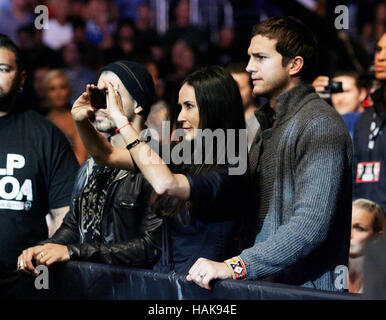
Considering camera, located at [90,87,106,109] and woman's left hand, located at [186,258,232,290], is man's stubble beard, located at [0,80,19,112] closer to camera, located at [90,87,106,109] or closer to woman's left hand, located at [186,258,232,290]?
camera, located at [90,87,106,109]

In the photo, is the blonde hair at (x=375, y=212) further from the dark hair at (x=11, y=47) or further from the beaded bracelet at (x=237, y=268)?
the dark hair at (x=11, y=47)

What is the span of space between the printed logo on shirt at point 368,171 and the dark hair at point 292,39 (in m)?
1.84

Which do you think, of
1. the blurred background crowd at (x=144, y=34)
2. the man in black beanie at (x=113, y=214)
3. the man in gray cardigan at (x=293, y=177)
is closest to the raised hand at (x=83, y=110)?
the man in black beanie at (x=113, y=214)

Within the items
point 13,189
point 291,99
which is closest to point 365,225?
point 291,99

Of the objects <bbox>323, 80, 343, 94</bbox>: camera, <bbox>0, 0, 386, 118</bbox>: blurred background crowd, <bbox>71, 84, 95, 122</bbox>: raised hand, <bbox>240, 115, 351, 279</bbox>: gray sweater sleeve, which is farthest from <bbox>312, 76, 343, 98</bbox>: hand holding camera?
<bbox>0, 0, 386, 118</bbox>: blurred background crowd

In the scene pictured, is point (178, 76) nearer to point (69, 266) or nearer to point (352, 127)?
point (352, 127)

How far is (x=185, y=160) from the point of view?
3.06 meters

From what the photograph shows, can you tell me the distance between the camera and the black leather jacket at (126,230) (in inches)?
120

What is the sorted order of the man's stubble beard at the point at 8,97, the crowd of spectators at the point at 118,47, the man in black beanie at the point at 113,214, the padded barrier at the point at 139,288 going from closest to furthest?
the padded barrier at the point at 139,288
the man in black beanie at the point at 113,214
the man's stubble beard at the point at 8,97
the crowd of spectators at the point at 118,47

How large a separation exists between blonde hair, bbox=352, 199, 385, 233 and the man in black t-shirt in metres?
1.83

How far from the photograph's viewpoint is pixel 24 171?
3.85m

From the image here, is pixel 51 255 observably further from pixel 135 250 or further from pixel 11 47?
pixel 11 47

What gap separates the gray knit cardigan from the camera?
8.59 ft

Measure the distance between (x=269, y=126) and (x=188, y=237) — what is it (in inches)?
26.2
